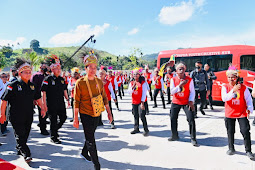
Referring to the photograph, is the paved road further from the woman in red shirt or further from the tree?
the tree

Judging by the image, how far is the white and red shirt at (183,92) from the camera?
4.91 m

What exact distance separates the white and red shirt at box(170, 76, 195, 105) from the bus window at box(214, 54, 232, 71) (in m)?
6.72

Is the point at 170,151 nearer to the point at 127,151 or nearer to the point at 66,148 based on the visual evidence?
the point at 127,151

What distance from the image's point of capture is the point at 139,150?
4.61m

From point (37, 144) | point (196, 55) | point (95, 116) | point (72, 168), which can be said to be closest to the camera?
point (95, 116)

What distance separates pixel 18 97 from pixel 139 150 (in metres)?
2.82

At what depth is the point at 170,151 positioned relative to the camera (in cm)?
451

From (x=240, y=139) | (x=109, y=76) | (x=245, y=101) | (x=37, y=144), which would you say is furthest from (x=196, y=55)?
(x=37, y=144)

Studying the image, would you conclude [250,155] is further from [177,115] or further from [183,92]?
[183,92]

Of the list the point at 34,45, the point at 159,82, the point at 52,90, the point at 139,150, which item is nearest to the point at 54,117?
the point at 52,90

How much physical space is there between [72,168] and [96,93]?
152cm

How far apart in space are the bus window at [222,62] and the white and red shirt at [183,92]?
672 cm

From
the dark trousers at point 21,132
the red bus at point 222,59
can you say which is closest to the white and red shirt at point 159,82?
the red bus at point 222,59

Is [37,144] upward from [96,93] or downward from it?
downward
